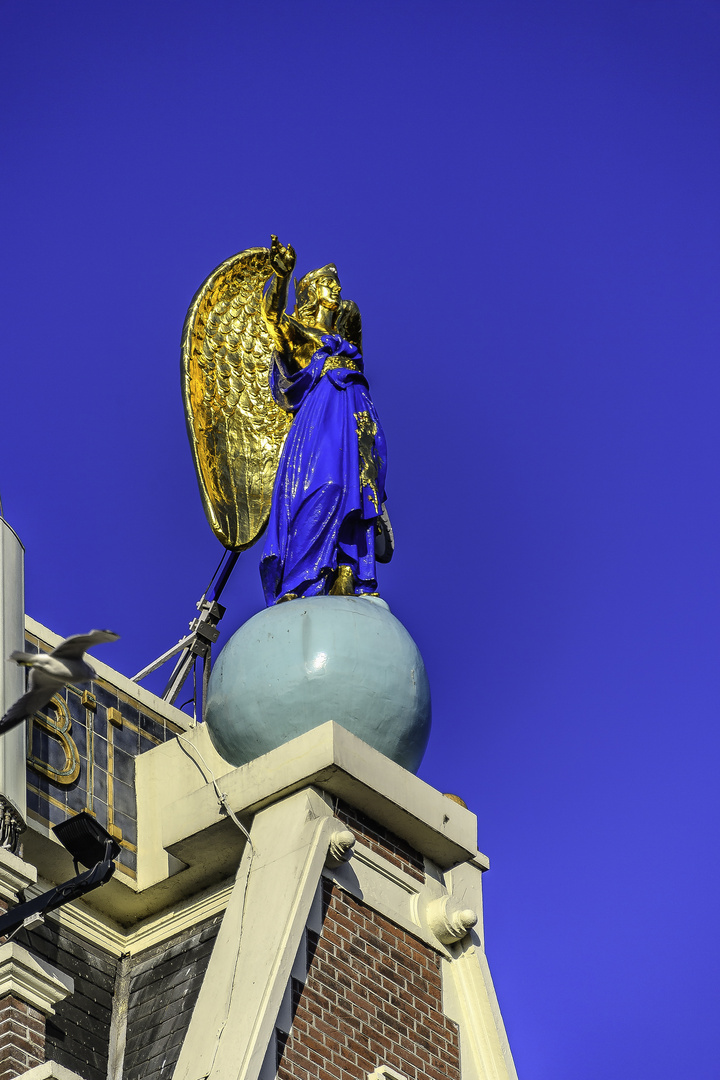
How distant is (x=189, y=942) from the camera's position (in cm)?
1324

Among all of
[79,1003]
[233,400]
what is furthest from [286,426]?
[79,1003]

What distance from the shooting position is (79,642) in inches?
388

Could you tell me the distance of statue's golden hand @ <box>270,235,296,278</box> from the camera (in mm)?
15484

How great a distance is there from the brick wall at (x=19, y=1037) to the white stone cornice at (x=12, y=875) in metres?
0.86

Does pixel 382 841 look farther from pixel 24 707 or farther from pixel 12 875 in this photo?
pixel 24 707

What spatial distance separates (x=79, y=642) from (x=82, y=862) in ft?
6.93

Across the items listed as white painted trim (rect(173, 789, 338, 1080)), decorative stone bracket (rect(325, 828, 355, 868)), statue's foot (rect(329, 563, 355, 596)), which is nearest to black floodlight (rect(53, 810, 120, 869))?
white painted trim (rect(173, 789, 338, 1080))

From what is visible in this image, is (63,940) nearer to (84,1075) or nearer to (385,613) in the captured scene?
(84,1075)

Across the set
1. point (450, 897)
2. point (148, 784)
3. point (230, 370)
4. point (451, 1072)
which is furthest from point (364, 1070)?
point (230, 370)

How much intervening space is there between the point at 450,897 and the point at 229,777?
178cm

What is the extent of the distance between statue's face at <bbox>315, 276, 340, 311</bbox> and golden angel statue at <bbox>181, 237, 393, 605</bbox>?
0.01 meters


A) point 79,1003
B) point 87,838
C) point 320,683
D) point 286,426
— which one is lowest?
point 79,1003

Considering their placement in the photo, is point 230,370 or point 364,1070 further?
point 230,370

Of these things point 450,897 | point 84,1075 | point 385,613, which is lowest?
point 84,1075
